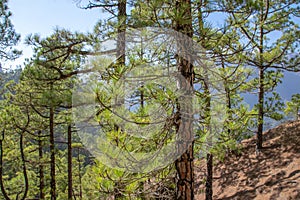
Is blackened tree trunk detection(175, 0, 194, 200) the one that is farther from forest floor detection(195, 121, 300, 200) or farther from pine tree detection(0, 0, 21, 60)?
pine tree detection(0, 0, 21, 60)

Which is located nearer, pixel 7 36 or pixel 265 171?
pixel 7 36

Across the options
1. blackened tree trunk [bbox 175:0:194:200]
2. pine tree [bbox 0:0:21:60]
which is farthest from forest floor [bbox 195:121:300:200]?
pine tree [bbox 0:0:21:60]

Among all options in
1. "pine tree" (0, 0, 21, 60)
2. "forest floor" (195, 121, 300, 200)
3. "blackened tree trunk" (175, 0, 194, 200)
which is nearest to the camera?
"blackened tree trunk" (175, 0, 194, 200)

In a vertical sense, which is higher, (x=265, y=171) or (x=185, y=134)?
(x=185, y=134)

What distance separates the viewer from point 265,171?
20.9 feet

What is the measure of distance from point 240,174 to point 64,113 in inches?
188

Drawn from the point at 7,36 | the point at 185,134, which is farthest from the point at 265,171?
the point at 7,36

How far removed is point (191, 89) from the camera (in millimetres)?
2510

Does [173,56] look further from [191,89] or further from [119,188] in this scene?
[119,188]

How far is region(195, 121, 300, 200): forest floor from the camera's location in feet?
18.2

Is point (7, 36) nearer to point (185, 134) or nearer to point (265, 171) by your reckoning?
point (185, 134)

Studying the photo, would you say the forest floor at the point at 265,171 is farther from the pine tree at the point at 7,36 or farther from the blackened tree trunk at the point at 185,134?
the pine tree at the point at 7,36

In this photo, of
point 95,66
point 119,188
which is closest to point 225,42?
point 95,66

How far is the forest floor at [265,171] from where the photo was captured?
5.56 meters
